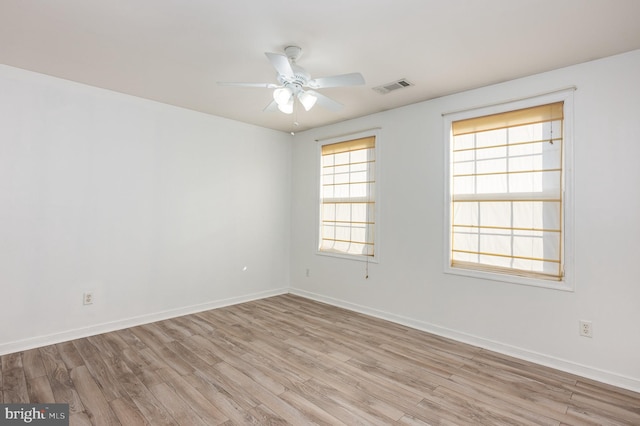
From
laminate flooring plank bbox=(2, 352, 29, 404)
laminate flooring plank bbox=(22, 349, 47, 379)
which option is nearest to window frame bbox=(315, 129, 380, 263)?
laminate flooring plank bbox=(22, 349, 47, 379)

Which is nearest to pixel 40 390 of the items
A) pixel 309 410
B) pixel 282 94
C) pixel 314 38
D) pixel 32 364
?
pixel 32 364

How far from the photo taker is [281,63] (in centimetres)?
224

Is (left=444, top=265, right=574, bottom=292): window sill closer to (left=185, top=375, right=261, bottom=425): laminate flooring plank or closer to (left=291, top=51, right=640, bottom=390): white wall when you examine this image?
(left=291, top=51, right=640, bottom=390): white wall

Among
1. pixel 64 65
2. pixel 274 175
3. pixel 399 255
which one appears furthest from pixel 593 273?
pixel 64 65

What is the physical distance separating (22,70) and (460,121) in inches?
171

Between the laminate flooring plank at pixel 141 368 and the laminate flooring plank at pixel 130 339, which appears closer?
the laminate flooring plank at pixel 141 368

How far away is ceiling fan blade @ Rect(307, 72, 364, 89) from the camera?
2.34 meters

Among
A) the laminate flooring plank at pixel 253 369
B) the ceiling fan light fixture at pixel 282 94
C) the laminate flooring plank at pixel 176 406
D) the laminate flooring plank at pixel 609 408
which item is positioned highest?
the ceiling fan light fixture at pixel 282 94

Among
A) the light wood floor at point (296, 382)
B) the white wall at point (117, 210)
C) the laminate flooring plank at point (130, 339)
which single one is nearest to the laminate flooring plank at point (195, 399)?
the light wood floor at point (296, 382)

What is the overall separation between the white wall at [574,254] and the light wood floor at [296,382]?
26 centimetres

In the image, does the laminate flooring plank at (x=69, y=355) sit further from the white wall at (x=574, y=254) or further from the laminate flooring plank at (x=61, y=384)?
the white wall at (x=574, y=254)

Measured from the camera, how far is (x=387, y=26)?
2.29m

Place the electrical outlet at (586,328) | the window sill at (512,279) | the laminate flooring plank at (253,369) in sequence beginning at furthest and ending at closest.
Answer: the window sill at (512,279), the electrical outlet at (586,328), the laminate flooring plank at (253,369)

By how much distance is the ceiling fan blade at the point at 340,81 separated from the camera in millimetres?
2338
